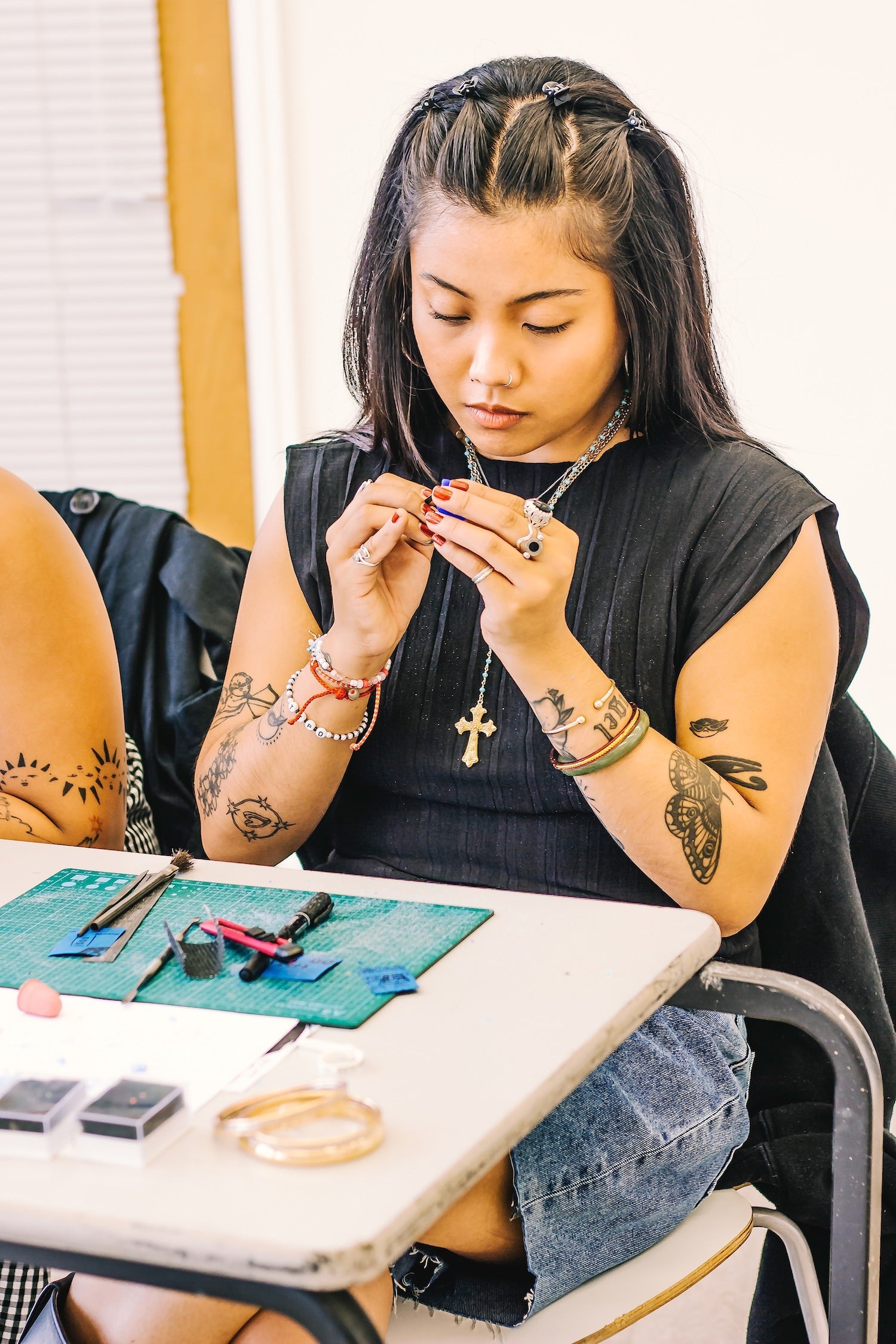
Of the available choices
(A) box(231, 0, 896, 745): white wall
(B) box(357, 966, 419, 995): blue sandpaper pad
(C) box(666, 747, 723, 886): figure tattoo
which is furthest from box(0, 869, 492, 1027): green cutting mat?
(A) box(231, 0, 896, 745): white wall

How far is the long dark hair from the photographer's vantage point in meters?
1.09

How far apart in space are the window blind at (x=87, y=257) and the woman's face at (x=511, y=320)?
1.63m

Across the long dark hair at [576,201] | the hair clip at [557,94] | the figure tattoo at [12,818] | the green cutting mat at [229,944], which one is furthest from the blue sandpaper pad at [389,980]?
the hair clip at [557,94]

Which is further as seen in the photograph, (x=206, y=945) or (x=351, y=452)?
(x=351, y=452)

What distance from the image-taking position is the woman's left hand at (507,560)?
984 mm

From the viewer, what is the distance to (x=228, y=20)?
2508mm

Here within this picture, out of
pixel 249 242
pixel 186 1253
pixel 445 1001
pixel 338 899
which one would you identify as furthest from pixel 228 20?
pixel 186 1253

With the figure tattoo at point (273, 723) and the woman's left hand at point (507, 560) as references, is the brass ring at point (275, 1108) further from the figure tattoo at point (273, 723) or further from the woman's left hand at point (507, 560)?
the figure tattoo at point (273, 723)

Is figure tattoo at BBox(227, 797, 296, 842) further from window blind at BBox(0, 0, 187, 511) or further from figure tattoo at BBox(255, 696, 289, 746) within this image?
window blind at BBox(0, 0, 187, 511)

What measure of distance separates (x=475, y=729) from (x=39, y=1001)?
0.52 meters

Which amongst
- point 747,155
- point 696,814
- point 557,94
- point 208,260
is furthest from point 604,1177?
point 208,260

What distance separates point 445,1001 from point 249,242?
2095mm

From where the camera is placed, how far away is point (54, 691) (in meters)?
1.27

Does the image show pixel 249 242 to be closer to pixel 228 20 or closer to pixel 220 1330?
pixel 228 20
